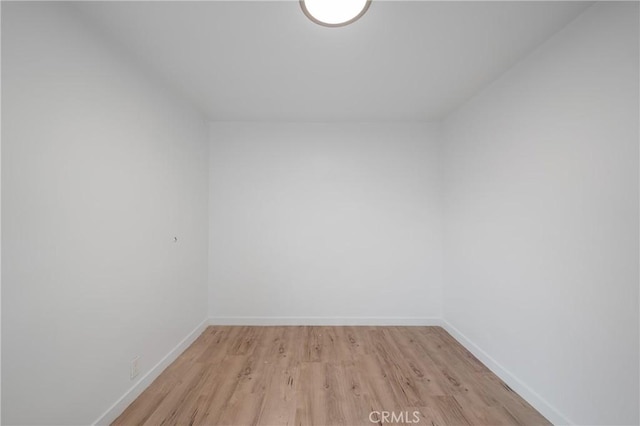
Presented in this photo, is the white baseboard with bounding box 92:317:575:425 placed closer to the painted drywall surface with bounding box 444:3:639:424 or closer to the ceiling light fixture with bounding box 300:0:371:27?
the painted drywall surface with bounding box 444:3:639:424

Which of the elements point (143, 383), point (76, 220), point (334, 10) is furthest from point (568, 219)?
point (143, 383)

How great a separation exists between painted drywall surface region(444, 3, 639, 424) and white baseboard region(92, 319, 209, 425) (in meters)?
2.89

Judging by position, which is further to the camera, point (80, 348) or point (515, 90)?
point (515, 90)

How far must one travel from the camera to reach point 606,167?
1.31m

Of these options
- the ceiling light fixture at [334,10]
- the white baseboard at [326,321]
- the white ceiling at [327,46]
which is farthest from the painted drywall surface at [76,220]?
the ceiling light fixture at [334,10]

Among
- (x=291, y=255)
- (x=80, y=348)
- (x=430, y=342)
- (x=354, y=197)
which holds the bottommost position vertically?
(x=430, y=342)

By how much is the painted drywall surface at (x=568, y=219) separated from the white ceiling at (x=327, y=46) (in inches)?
10.8

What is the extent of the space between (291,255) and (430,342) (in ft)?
6.06

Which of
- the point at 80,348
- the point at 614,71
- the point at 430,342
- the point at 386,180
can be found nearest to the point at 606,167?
the point at 614,71

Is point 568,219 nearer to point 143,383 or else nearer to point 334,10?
point 334,10

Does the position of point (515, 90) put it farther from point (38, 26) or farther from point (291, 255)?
point (38, 26)

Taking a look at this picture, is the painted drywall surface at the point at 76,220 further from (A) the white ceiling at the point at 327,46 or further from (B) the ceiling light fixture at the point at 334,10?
(B) the ceiling light fixture at the point at 334,10

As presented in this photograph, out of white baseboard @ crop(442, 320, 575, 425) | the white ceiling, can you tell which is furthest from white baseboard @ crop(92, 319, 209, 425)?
white baseboard @ crop(442, 320, 575, 425)

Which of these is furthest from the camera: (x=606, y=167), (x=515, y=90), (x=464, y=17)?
(x=515, y=90)
